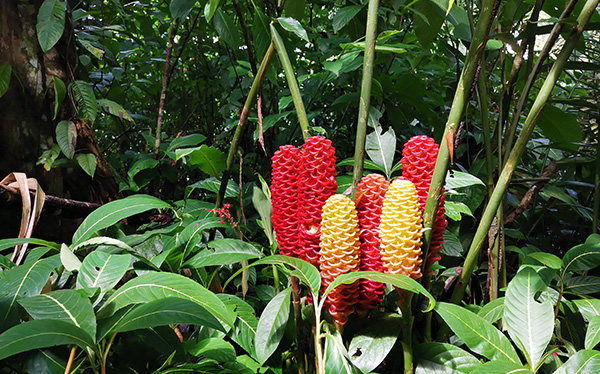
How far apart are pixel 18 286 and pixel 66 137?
725mm

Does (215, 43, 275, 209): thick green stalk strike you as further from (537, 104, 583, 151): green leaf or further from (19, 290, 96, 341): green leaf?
(537, 104, 583, 151): green leaf

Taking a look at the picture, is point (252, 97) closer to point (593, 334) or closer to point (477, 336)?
point (477, 336)

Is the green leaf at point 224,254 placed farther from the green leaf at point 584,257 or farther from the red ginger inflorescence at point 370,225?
the green leaf at point 584,257

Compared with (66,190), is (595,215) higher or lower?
higher

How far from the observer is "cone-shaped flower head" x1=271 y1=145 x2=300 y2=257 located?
0.67 metres

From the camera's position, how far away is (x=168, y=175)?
58.6 inches

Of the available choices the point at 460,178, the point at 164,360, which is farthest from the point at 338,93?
the point at 164,360

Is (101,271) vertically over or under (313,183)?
under

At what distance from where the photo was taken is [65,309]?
0.57 meters

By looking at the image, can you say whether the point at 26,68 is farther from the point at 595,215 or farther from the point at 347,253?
the point at 595,215

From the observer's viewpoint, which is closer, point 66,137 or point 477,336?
point 477,336

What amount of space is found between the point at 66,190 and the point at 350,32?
106 centimetres

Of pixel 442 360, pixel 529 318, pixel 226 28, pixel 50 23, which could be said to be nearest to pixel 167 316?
pixel 442 360

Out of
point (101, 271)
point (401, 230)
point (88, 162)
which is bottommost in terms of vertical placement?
point (88, 162)
